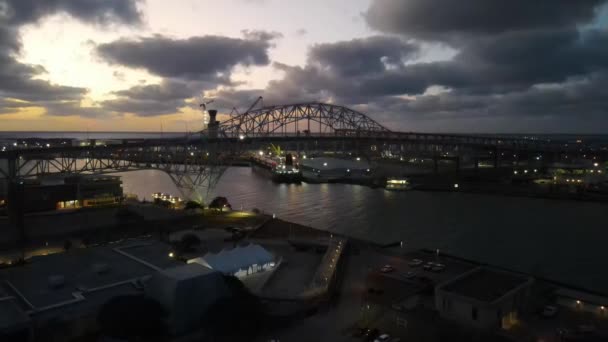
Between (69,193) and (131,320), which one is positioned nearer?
(131,320)

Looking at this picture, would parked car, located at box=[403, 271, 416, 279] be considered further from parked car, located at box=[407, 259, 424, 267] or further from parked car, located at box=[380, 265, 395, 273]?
parked car, located at box=[407, 259, 424, 267]

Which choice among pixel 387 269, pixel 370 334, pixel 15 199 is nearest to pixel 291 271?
pixel 387 269

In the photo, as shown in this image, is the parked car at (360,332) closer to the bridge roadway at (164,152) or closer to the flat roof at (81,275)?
the flat roof at (81,275)

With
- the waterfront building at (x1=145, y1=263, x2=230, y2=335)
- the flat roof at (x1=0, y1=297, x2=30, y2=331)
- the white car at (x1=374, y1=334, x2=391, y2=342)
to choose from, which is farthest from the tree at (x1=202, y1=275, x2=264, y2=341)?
the flat roof at (x1=0, y1=297, x2=30, y2=331)

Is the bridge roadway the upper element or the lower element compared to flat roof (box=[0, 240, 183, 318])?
upper

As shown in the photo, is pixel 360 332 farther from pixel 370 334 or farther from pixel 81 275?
pixel 81 275
